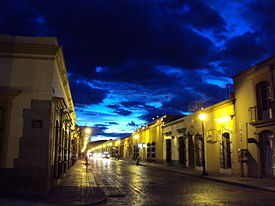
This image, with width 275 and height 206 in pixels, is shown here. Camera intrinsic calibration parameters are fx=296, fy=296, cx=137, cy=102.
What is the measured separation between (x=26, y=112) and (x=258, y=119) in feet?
48.5

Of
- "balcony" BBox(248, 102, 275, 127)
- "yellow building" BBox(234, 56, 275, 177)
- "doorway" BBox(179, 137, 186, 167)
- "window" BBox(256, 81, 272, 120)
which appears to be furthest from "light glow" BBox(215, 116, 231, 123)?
"doorway" BBox(179, 137, 186, 167)

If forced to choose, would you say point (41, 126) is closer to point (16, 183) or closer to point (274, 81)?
point (16, 183)

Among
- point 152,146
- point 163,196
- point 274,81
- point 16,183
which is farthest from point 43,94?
point 152,146

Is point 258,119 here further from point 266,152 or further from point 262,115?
point 266,152

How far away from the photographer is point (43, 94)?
1270 centimetres

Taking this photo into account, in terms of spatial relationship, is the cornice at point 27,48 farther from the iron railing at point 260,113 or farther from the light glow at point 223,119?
the light glow at point 223,119

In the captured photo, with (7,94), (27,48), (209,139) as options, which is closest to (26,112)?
(7,94)

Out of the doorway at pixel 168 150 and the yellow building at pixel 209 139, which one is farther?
the doorway at pixel 168 150

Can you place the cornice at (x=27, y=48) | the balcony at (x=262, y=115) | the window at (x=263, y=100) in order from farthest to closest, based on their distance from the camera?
the window at (x=263, y=100), the balcony at (x=262, y=115), the cornice at (x=27, y=48)

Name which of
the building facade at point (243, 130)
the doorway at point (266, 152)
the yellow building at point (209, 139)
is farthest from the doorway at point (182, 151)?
the doorway at point (266, 152)

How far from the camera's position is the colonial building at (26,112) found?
39.8ft

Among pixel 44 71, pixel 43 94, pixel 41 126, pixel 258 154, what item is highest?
pixel 44 71

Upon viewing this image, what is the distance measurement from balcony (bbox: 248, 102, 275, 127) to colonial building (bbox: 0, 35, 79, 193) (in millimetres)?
13285

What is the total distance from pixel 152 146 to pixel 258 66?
3036 cm
